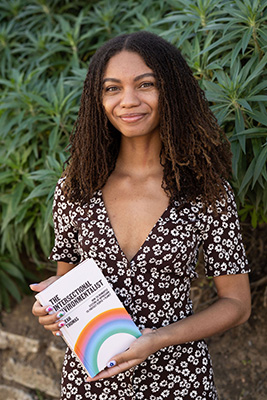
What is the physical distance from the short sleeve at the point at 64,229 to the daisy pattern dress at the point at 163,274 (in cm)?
6

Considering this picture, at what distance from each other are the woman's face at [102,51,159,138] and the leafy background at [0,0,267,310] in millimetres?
601

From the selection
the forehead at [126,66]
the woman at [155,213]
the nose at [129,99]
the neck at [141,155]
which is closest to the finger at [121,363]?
the woman at [155,213]

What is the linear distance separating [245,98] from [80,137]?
2.59ft

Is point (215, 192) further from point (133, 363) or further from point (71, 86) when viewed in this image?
point (71, 86)

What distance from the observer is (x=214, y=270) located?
1937 mm

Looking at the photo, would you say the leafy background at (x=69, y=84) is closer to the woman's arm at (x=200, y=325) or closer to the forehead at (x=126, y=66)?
the woman's arm at (x=200, y=325)

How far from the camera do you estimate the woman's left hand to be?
5.66 feet

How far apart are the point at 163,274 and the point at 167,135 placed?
490 millimetres

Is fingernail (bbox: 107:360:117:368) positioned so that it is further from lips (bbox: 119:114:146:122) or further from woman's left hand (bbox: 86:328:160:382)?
lips (bbox: 119:114:146:122)

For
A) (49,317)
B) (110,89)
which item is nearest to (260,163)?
(110,89)

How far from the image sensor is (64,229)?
206 centimetres

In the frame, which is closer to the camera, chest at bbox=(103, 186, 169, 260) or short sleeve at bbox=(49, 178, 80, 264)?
chest at bbox=(103, 186, 169, 260)

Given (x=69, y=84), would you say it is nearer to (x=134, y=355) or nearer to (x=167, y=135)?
(x=167, y=135)

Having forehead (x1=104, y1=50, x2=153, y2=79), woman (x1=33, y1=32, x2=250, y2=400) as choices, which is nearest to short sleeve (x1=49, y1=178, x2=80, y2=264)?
woman (x1=33, y1=32, x2=250, y2=400)
